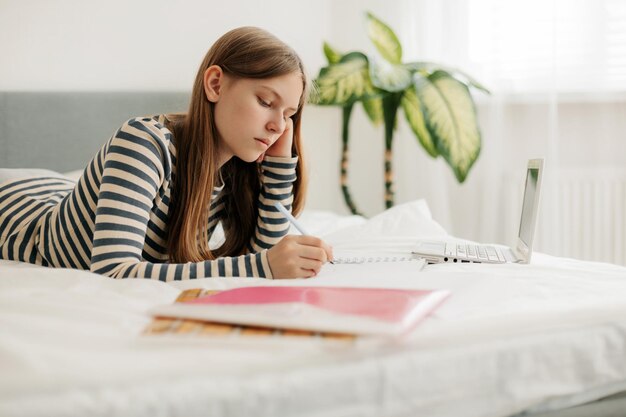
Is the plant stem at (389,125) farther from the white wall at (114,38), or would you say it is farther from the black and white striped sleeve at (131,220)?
the black and white striped sleeve at (131,220)

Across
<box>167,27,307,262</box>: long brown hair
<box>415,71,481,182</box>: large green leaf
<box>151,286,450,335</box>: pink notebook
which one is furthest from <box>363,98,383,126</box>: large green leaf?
<box>151,286,450,335</box>: pink notebook

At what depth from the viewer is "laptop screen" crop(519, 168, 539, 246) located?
51.7 inches

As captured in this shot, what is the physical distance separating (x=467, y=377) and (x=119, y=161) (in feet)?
2.11

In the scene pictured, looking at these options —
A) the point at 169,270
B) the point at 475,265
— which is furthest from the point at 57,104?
the point at 475,265

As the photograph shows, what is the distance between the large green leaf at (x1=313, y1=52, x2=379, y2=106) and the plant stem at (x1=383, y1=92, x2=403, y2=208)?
0.11 meters

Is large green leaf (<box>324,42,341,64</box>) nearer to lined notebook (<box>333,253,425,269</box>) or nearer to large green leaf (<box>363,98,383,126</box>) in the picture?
large green leaf (<box>363,98,383,126</box>)

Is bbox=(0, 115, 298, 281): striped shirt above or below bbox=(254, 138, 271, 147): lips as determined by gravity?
below

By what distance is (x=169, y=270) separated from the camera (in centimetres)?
107

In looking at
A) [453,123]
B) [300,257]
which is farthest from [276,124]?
[453,123]

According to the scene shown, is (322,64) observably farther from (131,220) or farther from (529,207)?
(131,220)

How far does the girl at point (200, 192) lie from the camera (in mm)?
1067

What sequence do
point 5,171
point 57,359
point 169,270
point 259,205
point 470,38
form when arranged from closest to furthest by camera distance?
point 57,359, point 169,270, point 259,205, point 5,171, point 470,38

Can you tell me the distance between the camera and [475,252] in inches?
53.3

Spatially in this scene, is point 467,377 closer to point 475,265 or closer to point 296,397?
point 296,397
